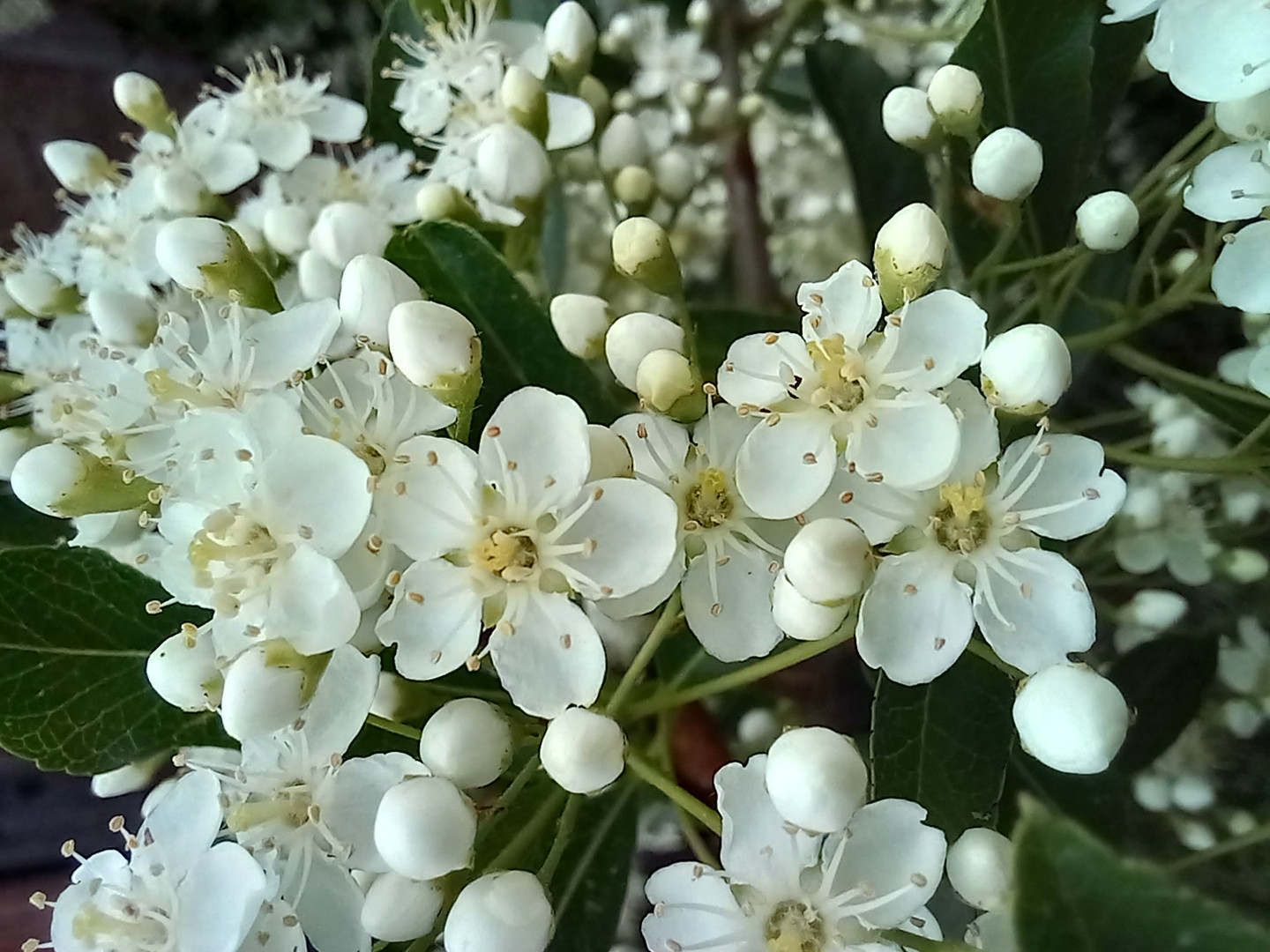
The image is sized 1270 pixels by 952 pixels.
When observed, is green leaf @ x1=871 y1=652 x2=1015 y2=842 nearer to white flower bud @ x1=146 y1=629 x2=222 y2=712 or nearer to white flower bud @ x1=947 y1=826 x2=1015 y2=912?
white flower bud @ x1=947 y1=826 x2=1015 y2=912

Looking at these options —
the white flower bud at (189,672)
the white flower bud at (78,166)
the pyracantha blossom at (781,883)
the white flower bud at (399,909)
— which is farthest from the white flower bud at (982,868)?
the white flower bud at (78,166)

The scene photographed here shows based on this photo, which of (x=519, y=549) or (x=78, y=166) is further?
(x=78, y=166)

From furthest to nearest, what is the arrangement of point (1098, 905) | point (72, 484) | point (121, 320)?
point (121, 320) → point (72, 484) → point (1098, 905)

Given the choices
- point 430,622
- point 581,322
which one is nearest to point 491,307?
point 581,322

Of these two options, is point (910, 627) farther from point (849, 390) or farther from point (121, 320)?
point (121, 320)

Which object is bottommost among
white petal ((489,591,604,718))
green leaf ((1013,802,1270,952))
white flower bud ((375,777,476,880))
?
white flower bud ((375,777,476,880))

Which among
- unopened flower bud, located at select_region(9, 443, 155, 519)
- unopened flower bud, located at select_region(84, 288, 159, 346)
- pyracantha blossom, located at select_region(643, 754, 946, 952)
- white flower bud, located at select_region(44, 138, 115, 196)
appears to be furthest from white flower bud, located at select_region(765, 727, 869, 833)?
white flower bud, located at select_region(44, 138, 115, 196)

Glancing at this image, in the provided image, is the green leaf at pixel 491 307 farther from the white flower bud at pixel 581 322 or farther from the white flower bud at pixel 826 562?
the white flower bud at pixel 826 562
